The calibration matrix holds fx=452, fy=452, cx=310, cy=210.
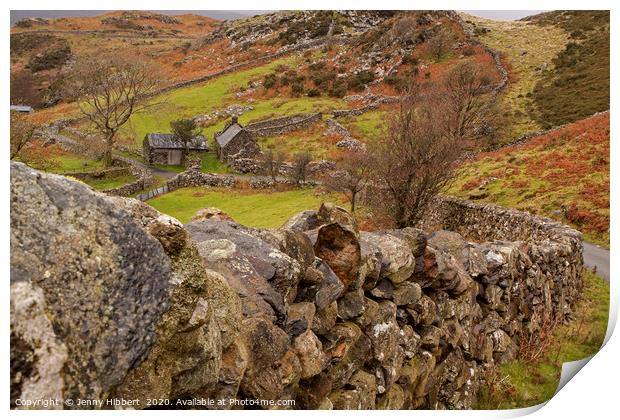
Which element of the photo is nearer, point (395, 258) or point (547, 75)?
point (395, 258)

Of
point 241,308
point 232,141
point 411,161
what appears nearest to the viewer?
point 241,308

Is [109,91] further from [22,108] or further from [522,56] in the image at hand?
[522,56]

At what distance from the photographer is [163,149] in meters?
12.1

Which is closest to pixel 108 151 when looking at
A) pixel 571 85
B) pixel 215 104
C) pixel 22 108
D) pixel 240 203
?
pixel 22 108

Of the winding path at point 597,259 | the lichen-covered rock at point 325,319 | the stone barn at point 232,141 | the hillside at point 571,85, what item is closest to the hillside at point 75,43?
the stone barn at point 232,141

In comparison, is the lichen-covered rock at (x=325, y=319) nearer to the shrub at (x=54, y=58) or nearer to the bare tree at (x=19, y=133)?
the bare tree at (x=19, y=133)

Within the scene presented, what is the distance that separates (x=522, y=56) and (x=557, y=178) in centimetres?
3276

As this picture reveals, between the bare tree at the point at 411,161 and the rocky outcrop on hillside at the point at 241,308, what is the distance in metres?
6.11

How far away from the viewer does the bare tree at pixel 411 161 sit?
569 inches

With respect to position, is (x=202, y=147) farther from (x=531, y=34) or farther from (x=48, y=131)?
(x=531, y=34)

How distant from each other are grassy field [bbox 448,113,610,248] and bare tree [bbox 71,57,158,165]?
51.9 feet

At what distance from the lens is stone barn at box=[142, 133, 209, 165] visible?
10.3 m

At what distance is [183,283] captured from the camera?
3.37m

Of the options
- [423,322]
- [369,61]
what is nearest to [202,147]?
[423,322]
